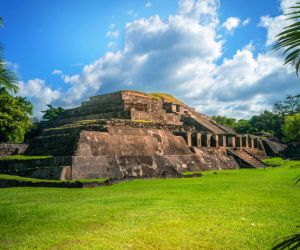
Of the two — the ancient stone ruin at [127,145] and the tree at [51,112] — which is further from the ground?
the tree at [51,112]

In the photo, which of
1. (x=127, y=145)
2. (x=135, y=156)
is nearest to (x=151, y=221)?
(x=135, y=156)

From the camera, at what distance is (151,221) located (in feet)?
16.6

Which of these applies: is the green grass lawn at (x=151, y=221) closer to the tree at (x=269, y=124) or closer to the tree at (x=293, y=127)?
the tree at (x=293, y=127)

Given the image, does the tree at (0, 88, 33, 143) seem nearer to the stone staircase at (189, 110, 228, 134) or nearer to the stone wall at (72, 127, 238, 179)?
the stone wall at (72, 127, 238, 179)

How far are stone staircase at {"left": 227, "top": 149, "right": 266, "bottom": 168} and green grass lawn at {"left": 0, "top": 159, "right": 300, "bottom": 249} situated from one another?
12.9 m

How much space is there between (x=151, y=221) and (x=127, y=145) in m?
9.97

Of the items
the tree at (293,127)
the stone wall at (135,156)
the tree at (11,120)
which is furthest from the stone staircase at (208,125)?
the tree at (11,120)

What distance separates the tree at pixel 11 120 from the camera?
2400 cm

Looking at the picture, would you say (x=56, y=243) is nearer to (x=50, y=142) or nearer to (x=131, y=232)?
(x=131, y=232)

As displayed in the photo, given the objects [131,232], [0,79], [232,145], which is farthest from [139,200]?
[232,145]

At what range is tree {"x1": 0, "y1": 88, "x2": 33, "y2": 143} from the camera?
78.7ft

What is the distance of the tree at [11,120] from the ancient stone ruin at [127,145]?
9.32 feet

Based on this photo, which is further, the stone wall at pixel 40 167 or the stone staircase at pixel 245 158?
the stone staircase at pixel 245 158

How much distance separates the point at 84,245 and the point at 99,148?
32.1 feet
